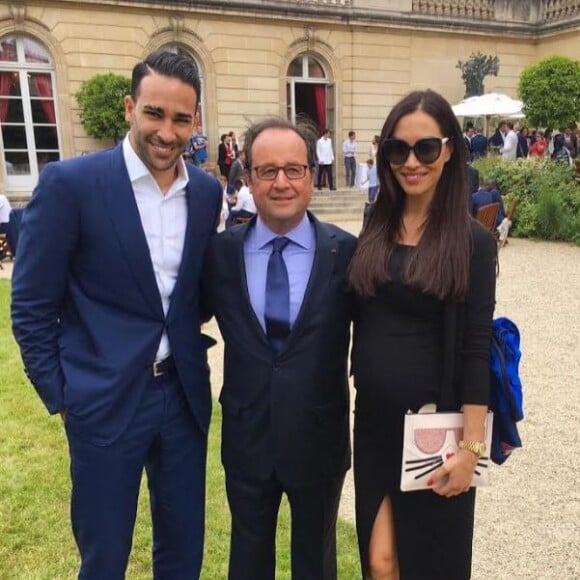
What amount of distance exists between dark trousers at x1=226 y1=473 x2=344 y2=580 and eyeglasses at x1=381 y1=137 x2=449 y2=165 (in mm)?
1189

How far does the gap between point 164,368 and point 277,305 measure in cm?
49

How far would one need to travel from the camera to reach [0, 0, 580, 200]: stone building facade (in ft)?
56.1

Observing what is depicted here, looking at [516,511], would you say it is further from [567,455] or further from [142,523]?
[142,523]

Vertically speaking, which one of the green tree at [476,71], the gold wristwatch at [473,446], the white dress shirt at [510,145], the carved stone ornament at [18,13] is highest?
the carved stone ornament at [18,13]

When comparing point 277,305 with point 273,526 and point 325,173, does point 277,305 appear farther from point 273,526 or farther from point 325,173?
point 325,173

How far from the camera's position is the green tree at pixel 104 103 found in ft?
54.1

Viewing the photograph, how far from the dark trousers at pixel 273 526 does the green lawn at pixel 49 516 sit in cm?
68

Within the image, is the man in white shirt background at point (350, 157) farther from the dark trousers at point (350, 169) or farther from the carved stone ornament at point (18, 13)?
the carved stone ornament at point (18, 13)

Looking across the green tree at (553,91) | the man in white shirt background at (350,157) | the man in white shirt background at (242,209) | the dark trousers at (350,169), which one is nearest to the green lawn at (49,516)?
the man in white shirt background at (242,209)

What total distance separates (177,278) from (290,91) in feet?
62.4

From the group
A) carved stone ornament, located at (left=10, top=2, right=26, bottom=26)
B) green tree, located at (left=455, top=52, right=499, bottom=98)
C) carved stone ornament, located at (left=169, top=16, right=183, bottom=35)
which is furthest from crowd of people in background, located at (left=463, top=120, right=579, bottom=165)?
carved stone ornament, located at (left=10, top=2, right=26, bottom=26)

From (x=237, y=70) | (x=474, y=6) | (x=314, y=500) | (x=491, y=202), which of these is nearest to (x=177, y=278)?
(x=314, y=500)

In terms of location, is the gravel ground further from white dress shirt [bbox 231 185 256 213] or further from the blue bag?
white dress shirt [bbox 231 185 256 213]

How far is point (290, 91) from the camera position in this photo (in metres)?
20.1
